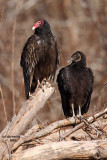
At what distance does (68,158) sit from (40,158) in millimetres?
275

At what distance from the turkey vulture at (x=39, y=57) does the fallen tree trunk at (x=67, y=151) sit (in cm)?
151

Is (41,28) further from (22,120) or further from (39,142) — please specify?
(39,142)

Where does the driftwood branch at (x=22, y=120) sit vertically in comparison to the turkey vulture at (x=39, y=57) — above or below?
below

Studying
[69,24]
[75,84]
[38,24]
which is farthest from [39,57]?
[69,24]

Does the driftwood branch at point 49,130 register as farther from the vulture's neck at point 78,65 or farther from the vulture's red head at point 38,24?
the vulture's red head at point 38,24

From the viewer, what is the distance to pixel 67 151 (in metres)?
4.43

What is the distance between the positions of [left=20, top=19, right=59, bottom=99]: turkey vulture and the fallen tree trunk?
1.51 m

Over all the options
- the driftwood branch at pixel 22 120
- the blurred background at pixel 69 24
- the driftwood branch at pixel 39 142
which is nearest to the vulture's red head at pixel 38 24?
the driftwood branch at pixel 39 142

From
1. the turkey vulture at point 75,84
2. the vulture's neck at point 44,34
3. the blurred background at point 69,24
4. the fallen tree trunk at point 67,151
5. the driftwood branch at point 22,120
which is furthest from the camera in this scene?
the blurred background at point 69,24

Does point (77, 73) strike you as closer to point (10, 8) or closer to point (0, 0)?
point (0, 0)

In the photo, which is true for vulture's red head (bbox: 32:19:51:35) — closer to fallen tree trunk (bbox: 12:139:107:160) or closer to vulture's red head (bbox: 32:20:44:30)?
vulture's red head (bbox: 32:20:44:30)

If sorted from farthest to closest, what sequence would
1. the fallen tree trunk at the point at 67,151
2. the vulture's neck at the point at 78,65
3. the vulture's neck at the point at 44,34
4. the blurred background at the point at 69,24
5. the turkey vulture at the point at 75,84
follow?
1. the blurred background at the point at 69,24
2. the vulture's neck at the point at 44,34
3. the vulture's neck at the point at 78,65
4. the turkey vulture at the point at 75,84
5. the fallen tree trunk at the point at 67,151

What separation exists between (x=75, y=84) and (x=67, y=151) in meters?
1.43

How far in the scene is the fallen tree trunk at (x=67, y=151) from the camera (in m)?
4.39
